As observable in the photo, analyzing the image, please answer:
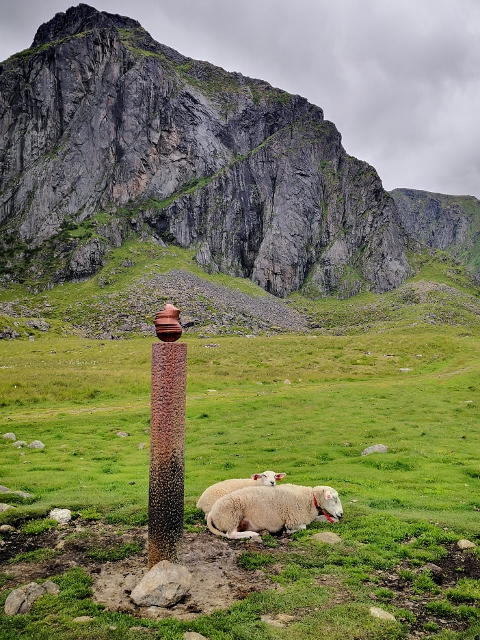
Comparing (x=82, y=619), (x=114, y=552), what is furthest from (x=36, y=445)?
(x=82, y=619)

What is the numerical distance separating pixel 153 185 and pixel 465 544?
632 feet

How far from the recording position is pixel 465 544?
1158 centimetres

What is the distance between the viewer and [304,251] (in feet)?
628

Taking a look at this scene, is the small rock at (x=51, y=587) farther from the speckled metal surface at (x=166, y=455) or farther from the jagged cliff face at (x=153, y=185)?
the jagged cliff face at (x=153, y=185)

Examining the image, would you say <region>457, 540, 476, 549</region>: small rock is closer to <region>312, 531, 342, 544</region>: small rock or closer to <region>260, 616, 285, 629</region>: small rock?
<region>312, 531, 342, 544</region>: small rock

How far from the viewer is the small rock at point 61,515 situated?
13.2 metres

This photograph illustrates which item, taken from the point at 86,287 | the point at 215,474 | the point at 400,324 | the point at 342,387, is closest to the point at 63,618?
the point at 215,474

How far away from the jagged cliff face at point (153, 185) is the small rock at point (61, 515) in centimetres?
15386

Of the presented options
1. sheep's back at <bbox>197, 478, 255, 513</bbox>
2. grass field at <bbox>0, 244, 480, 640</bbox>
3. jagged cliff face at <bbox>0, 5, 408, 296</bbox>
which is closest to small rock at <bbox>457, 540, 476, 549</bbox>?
grass field at <bbox>0, 244, 480, 640</bbox>

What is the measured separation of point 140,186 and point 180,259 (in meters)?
45.7

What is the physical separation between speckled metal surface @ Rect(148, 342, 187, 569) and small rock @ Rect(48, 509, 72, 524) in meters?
4.80

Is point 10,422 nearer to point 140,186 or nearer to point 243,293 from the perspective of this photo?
point 243,293

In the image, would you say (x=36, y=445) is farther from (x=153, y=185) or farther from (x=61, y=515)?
(x=153, y=185)

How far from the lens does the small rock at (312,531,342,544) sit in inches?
477
